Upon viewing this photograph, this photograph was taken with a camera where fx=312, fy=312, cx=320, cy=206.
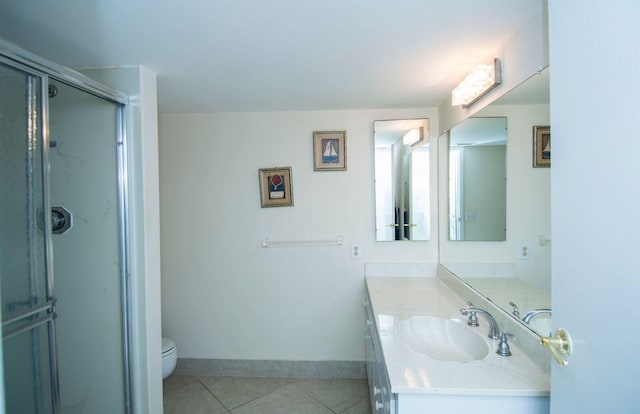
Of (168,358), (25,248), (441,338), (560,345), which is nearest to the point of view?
(560,345)

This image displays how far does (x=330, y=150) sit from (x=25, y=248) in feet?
6.37

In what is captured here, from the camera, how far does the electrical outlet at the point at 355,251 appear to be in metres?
2.60

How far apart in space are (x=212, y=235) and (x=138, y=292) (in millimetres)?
989

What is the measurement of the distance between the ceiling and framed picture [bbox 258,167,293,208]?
2.24 feet

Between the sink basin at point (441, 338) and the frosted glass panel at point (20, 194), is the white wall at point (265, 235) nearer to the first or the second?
the sink basin at point (441, 338)

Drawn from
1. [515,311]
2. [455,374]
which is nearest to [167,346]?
[455,374]

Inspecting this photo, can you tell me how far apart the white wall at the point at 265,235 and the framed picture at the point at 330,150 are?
51 millimetres

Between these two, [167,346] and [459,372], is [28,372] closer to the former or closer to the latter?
[167,346]

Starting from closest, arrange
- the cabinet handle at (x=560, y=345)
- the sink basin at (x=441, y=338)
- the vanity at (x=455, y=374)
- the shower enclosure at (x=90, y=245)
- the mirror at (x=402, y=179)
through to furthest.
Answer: the cabinet handle at (x=560, y=345), the vanity at (x=455, y=374), the sink basin at (x=441, y=338), the shower enclosure at (x=90, y=245), the mirror at (x=402, y=179)

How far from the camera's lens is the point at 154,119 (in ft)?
5.86

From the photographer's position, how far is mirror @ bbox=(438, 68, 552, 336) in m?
1.30

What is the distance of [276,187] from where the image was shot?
2600 mm

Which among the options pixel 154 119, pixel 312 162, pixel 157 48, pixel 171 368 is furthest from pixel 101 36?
pixel 171 368

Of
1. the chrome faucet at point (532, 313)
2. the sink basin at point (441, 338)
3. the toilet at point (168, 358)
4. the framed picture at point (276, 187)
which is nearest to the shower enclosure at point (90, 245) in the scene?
the toilet at point (168, 358)
